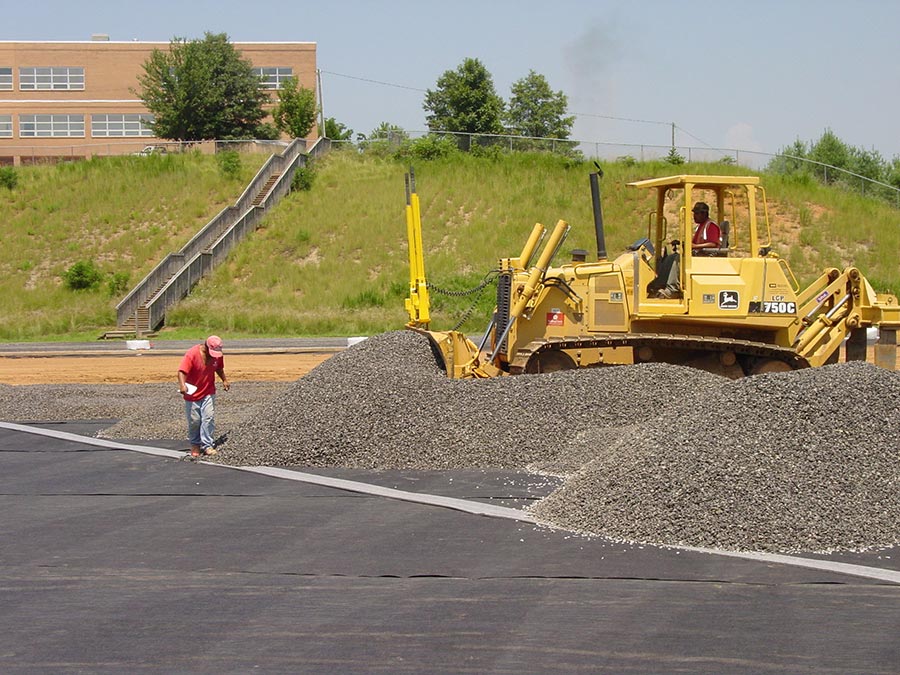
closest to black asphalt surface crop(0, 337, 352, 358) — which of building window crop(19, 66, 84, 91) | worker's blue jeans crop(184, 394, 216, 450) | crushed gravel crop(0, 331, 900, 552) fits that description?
crushed gravel crop(0, 331, 900, 552)

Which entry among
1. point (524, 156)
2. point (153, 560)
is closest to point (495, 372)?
point (153, 560)

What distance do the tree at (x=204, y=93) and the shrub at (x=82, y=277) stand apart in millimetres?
17675

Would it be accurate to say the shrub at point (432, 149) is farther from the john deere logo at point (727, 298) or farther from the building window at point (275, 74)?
the john deere logo at point (727, 298)

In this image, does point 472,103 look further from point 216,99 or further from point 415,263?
point 415,263

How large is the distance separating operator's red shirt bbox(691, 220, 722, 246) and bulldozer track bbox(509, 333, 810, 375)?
132 centimetres

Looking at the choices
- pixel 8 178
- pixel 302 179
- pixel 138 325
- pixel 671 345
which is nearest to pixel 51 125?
pixel 8 178

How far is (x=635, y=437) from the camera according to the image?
1062 centimetres

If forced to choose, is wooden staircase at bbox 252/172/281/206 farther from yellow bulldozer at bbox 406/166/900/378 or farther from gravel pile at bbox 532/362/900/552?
gravel pile at bbox 532/362/900/552

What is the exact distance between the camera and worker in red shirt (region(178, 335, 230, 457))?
13.1 metres

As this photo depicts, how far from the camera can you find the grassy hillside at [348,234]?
122 ft

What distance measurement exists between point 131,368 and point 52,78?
50.7 meters

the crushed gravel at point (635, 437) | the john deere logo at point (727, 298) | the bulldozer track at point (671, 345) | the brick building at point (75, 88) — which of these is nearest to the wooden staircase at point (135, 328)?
the crushed gravel at point (635, 437)

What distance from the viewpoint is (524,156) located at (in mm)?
48656

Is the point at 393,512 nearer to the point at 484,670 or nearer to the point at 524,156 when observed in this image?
the point at 484,670
